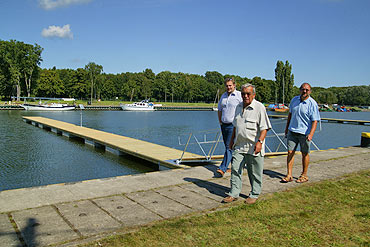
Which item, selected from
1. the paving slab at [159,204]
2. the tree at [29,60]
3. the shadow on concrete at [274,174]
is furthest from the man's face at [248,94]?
the tree at [29,60]

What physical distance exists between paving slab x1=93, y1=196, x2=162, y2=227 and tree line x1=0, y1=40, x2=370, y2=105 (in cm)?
7306

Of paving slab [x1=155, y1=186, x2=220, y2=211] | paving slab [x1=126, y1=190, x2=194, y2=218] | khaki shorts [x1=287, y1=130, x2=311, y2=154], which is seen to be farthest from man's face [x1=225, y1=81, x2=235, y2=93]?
paving slab [x1=126, y1=190, x2=194, y2=218]

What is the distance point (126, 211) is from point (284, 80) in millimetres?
84387

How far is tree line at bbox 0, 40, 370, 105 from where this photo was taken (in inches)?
2894

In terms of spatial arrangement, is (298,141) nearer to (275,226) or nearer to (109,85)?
(275,226)

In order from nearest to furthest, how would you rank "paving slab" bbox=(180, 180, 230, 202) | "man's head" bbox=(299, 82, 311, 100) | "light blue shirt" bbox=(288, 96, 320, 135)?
1. "paving slab" bbox=(180, 180, 230, 202)
2. "man's head" bbox=(299, 82, 311, 100)
3. "light blue shirt" bbox=(288, 96, 320, 135)

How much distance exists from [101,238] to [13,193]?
8.72ft

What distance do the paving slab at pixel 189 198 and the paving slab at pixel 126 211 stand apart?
682 mm

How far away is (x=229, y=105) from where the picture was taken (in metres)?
6.48

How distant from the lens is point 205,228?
3932 mm

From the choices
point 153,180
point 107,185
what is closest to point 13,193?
point 107,185

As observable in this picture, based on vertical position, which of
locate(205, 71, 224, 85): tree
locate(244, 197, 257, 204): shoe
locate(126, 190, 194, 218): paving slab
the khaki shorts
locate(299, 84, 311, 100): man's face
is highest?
A: locate(205, 71, 224, 85): tree

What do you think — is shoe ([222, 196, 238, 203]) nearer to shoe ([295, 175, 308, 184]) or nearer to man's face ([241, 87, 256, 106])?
man's face ([241, 87, 256, 106])

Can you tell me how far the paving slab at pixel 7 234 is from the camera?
3404mm
